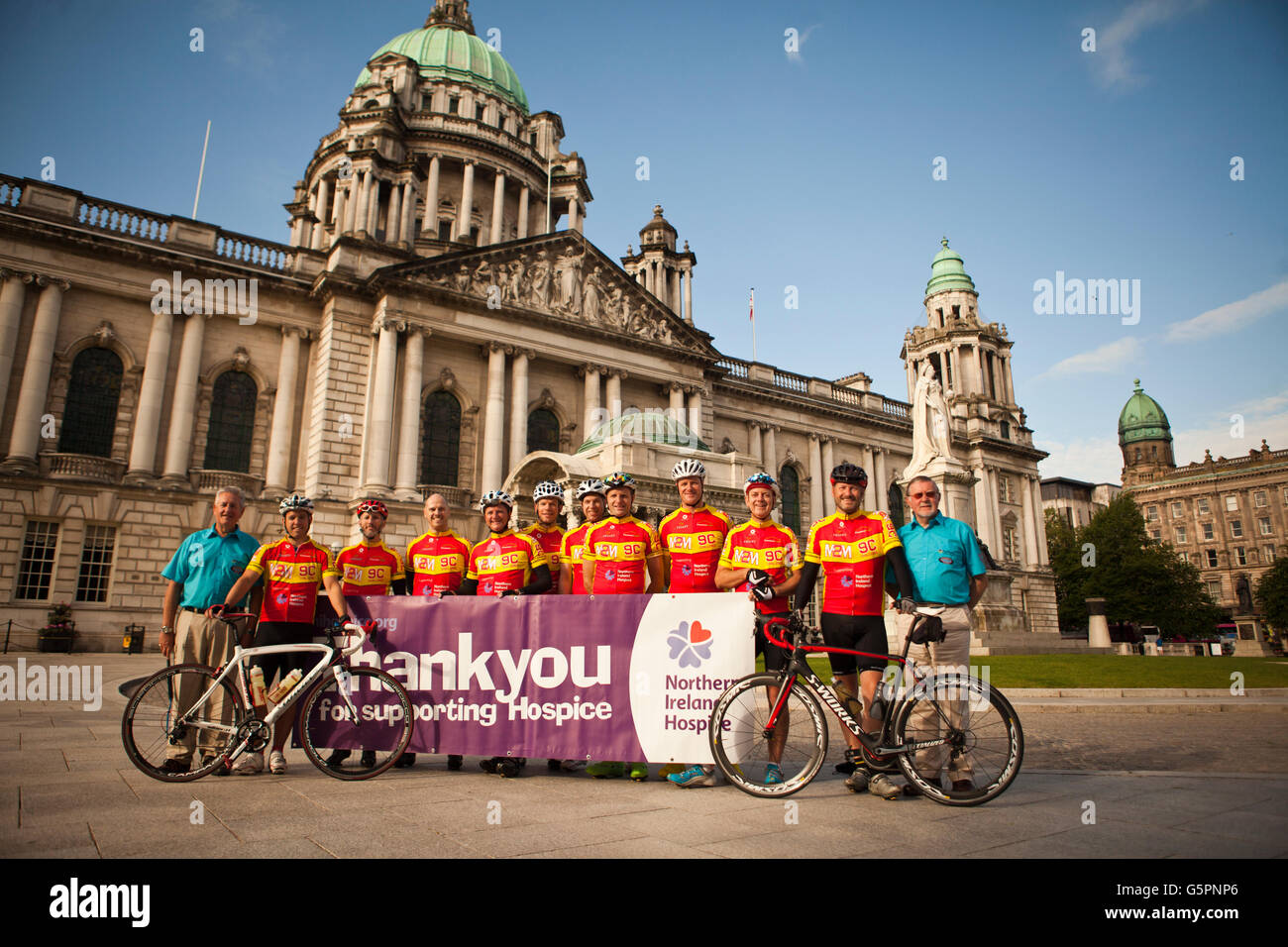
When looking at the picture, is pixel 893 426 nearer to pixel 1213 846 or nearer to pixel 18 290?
pixel 18 290

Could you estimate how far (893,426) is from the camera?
5188 centimetres

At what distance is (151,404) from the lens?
88.7 feet

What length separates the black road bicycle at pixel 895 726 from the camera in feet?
17.9

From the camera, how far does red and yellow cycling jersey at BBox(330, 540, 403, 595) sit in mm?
7707

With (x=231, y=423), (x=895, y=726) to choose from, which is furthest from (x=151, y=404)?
(x=895, y=726)

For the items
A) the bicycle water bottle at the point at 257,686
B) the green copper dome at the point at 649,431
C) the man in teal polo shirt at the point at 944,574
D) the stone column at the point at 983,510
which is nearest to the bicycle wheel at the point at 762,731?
the man in teal polo shirt at the point at 944,574

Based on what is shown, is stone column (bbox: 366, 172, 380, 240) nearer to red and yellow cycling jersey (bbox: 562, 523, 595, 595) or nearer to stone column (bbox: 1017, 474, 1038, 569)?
red and yellow cycling jersey (bbox: 562, 523, 595, 595)

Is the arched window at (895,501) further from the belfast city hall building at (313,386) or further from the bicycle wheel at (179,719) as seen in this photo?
the bicycle wheel at (179,719)

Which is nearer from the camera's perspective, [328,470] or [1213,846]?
[1213,846]

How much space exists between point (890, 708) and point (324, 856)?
4019mm

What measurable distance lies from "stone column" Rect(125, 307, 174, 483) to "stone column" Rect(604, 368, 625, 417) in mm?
16777

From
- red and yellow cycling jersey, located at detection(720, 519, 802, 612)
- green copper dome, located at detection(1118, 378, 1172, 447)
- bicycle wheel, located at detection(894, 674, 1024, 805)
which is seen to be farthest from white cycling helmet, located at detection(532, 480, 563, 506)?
green copper dome, located at detection(1118, 378, 1172, 447)

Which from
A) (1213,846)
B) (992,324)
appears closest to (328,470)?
(1213,846)

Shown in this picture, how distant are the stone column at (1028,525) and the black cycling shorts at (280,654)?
59.1 meters
